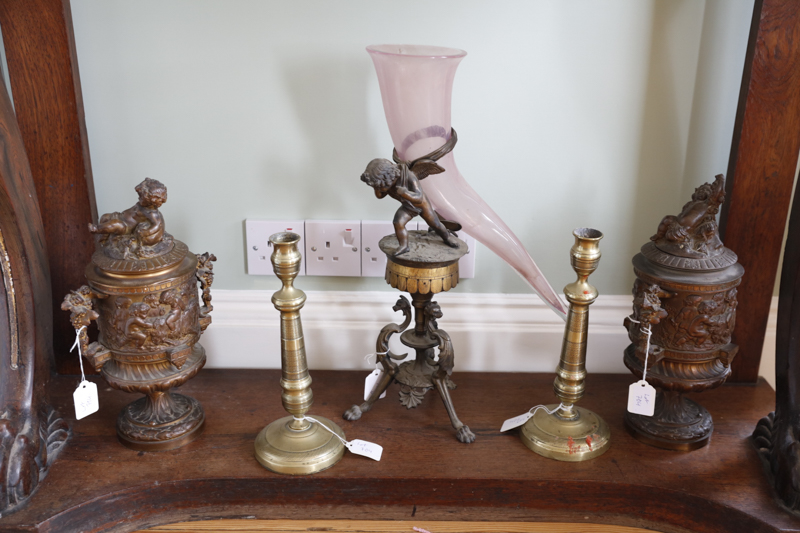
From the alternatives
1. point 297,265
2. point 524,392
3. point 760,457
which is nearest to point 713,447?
point 760,457

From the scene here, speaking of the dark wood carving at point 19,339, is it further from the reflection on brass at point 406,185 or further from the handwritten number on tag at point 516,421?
the handwritten number on tag at point 516,421

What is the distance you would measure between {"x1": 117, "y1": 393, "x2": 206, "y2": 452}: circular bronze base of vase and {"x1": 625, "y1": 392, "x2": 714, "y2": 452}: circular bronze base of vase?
0.74m

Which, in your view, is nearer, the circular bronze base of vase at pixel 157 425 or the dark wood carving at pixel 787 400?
the dark wood carving at pixel 787 400

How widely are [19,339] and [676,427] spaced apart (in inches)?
40.7

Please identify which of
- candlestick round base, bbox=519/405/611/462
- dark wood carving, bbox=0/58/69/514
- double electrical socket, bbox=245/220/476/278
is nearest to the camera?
dark wood carving, bbox=0/58/69/514

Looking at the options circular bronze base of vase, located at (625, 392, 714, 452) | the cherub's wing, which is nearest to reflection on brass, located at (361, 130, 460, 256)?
the cherub's wing

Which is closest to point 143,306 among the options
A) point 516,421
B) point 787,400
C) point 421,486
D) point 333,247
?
point 333,247

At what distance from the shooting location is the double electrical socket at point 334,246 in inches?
46.4

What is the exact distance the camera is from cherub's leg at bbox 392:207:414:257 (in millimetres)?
987

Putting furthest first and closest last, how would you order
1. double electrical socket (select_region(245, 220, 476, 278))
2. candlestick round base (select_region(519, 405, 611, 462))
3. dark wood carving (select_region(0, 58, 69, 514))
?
double electrical socket (select_region(245, 220, 476, 278)) < candlestick round base (select_region(519, 405, 611, 462)) < dark wood carving (select_region(0, 58, 69, 514))

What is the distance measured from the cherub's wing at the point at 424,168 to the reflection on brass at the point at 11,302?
62 cm

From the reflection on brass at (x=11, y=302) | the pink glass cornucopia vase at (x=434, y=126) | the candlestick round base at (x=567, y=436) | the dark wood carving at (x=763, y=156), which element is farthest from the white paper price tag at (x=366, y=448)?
the dark wood carving at (x=763, y=156)

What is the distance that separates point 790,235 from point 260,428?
0.92m

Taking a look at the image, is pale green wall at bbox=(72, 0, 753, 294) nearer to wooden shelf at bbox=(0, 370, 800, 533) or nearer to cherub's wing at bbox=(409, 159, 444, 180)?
cherub's wing at bbox=(409, 159, 444, 180)
